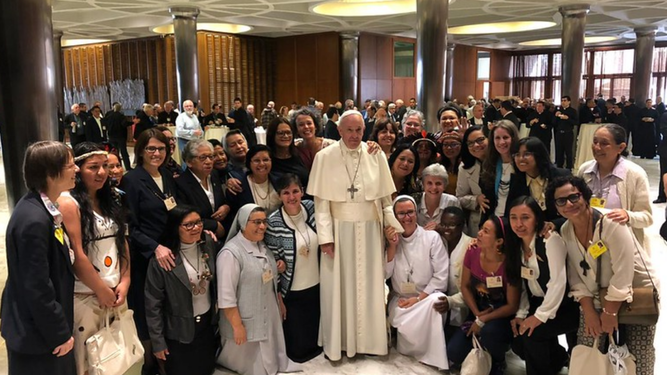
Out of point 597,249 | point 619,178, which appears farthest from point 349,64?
point 597,249

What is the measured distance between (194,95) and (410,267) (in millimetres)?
10957

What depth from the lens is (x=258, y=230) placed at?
11.0 feet

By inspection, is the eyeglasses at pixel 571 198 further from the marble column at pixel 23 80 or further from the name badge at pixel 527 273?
the marble column at pixel 23 80

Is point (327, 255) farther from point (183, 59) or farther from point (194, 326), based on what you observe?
point (183, 59)

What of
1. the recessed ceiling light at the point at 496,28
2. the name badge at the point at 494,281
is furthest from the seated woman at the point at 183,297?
the recessed ceiling light at the point at 496,28

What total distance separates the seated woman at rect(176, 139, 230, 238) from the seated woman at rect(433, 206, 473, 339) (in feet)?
5.13

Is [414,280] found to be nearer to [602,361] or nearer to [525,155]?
[525,155]

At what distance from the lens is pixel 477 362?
128 inches

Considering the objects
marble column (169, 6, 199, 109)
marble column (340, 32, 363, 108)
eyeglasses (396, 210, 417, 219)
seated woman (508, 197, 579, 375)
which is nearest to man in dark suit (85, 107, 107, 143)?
marble column (169, 6, 199, 109)

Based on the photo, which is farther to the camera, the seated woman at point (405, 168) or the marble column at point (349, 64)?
the marble column at point (349, 64)

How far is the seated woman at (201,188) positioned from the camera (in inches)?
139

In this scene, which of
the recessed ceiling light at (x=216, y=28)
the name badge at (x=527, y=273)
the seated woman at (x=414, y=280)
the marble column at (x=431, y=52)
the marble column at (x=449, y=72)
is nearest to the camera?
the name badge at (x=527, y=273)

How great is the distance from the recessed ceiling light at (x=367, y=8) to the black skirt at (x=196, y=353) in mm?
12394

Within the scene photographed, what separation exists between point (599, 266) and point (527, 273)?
1.40 ft
